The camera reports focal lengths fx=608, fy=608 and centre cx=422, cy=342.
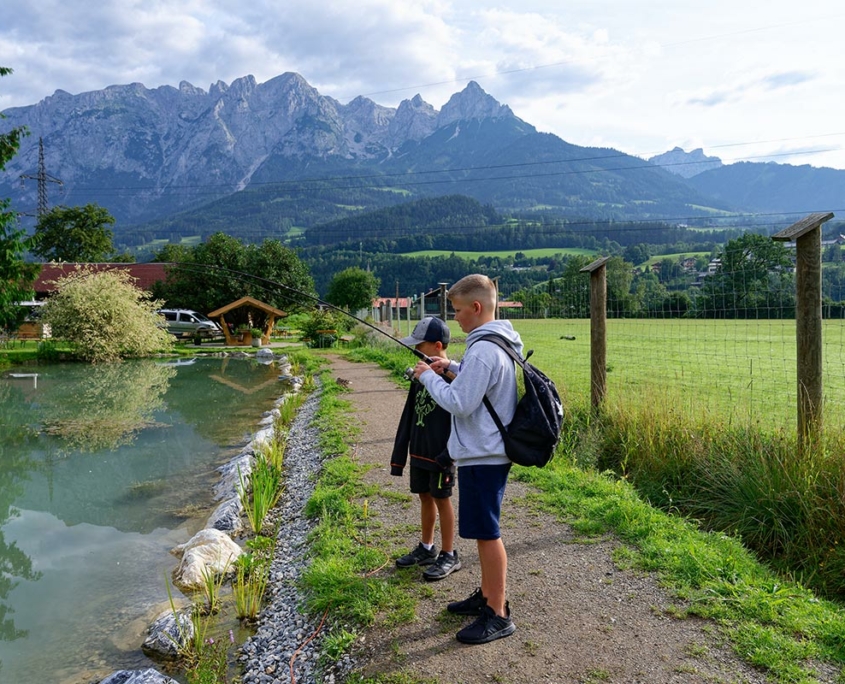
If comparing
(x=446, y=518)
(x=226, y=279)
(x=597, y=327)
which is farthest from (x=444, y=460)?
(x=226, y=279)

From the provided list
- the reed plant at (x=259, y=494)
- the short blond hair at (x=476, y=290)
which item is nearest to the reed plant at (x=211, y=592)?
the reed plant at (x=259, y=494)

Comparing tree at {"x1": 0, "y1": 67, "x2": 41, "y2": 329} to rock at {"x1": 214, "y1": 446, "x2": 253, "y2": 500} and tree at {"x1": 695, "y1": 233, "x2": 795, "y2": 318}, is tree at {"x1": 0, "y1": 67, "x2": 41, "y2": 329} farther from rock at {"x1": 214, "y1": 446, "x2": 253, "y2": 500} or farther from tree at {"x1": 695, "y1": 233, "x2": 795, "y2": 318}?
tree at {"x1": 695, "y1": 233, "x2": 795, "y2": 318}

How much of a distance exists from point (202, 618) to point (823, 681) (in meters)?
3.51

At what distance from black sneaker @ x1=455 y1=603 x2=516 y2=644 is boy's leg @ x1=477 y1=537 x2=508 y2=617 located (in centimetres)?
3

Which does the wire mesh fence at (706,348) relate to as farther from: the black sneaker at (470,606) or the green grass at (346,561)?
the black sneaker at (470,606)

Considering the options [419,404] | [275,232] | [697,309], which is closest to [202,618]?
[419,404]

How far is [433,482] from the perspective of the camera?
3613mm

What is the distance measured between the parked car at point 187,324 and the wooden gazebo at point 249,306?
1.79 meters

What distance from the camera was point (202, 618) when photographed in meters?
4.06

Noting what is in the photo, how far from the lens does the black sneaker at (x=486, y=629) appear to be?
291cm

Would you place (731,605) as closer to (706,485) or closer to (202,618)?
(706,485)

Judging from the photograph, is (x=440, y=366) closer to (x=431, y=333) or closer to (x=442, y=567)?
(x=431, y=333)

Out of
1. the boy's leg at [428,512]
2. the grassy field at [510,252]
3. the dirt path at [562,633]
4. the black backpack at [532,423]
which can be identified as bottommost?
the dirt path at [562,633]

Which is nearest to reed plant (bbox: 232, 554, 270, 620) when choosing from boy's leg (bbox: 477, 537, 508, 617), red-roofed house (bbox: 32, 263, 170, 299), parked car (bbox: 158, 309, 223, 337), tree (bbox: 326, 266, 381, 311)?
boy's leg (bbox: 477, 537, 508, 617)
